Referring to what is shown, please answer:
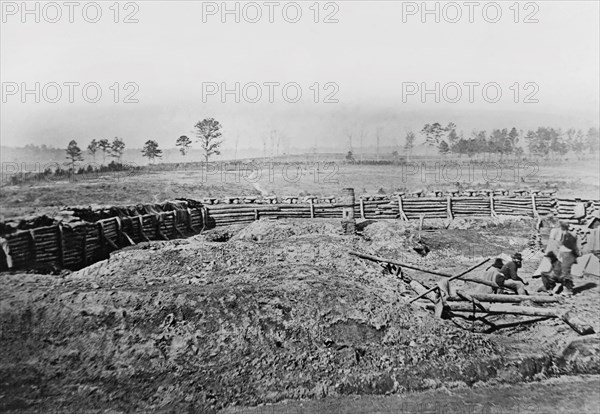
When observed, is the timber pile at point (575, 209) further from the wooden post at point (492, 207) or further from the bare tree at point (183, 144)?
the bare tree at point (183, 144)

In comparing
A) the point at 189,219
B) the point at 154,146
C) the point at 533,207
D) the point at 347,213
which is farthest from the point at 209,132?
the point at 533,207

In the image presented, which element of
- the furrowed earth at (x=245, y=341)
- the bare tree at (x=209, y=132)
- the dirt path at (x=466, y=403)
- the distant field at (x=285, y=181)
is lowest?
the dirt path at (x=466, y=403)

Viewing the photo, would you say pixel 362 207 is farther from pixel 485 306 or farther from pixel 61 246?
pixel 61 246

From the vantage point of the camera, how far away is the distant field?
4.96 meters

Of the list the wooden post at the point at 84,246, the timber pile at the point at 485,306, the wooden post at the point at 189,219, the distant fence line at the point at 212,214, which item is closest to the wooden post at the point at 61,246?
the distant fence line at the point at 212,214

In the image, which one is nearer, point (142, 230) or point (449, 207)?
point (142, 230)

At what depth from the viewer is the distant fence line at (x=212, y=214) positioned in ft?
16.1

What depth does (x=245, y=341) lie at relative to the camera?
12.2 ft

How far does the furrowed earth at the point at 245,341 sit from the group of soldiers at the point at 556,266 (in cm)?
18

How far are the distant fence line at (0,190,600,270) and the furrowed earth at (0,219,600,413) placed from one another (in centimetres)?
49

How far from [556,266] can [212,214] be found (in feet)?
13.5

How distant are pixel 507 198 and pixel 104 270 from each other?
4.98 meters

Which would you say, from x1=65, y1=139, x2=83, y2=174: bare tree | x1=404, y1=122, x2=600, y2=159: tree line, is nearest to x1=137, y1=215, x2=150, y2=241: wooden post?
x1=65, y1=139, x2=83, y2=174: bare tree

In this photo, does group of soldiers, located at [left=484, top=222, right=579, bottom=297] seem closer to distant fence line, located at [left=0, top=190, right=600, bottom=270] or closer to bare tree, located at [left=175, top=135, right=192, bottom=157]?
distant fence line, located at [left=0, top=190, right=600, bottom=270]
